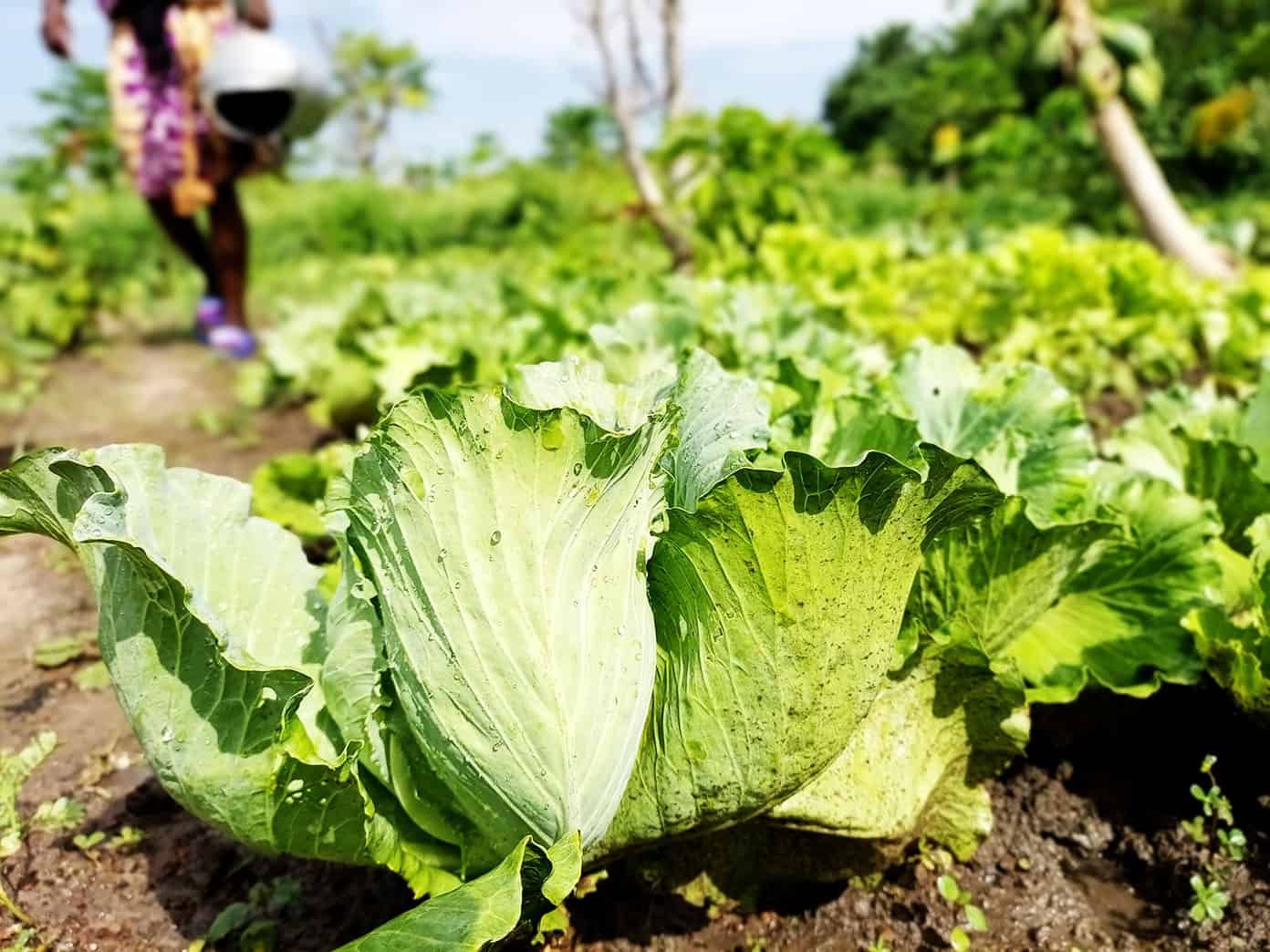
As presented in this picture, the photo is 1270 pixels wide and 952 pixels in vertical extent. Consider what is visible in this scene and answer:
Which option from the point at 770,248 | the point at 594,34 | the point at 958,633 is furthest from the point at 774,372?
the point at 594,34

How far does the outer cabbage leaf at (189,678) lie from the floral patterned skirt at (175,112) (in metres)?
5.42

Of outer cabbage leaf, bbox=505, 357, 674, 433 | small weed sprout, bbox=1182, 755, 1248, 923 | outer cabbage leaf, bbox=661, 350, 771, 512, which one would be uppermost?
outer cabbage leaf, bbox=505, 357, 674, 433

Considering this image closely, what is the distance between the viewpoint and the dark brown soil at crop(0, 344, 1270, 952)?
1.94 m

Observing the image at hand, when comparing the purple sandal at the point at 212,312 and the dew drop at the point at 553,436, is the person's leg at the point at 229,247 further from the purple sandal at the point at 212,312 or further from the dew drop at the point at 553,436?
the dew drop at the point at 553,436

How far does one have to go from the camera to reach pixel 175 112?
20.9ft

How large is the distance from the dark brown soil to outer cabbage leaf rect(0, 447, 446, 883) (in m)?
0.43

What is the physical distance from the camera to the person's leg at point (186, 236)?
22.1ft

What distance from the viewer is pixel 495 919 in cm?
139

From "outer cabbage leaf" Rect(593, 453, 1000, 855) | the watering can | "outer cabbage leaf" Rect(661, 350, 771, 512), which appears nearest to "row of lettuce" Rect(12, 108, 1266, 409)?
the watering can

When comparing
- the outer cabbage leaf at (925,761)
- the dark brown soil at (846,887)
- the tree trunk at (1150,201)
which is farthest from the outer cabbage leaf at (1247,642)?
the tree trunk at (1150,201)

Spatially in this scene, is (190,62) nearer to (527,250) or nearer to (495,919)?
(495,919)

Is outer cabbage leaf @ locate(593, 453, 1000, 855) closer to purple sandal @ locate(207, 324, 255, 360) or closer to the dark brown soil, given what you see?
the dark brown soil

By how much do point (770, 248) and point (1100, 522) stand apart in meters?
4.47

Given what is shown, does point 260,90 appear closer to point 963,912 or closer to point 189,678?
point 189,678
